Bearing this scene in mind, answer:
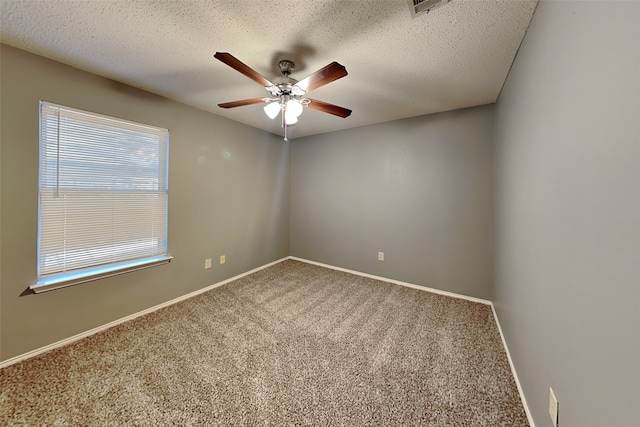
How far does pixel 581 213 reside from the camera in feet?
2.64

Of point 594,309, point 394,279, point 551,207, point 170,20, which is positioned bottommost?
point 394,279

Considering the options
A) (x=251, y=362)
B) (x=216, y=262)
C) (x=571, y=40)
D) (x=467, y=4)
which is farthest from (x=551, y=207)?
(x=216, y=262)

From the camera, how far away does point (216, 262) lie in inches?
119

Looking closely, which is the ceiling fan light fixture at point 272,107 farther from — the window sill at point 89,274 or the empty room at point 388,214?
the window sill at point 89,274

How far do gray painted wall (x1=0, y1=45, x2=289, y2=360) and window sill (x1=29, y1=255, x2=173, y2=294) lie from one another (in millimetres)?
60

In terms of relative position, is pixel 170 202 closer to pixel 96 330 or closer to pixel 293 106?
pixel 96 330

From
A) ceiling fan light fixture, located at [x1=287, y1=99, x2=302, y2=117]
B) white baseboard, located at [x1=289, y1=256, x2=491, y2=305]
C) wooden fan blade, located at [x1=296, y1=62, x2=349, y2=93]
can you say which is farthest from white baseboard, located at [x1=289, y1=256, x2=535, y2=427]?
ceiling fan light fixture, located at [x1=287, y1=99, x2=302, y2=117]

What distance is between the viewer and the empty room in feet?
2.61

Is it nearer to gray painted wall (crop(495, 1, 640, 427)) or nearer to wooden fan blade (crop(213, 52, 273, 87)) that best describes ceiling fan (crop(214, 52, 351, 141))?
wooden fan blade (crop(213, 52, 273, 87))

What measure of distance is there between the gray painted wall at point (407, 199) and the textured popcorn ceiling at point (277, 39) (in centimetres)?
69

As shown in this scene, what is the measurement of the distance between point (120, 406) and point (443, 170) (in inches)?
139

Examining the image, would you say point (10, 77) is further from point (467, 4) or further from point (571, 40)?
point (571, 40)

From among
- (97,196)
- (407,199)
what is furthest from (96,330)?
(407,199)

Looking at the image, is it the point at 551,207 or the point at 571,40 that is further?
the point at 551,207
